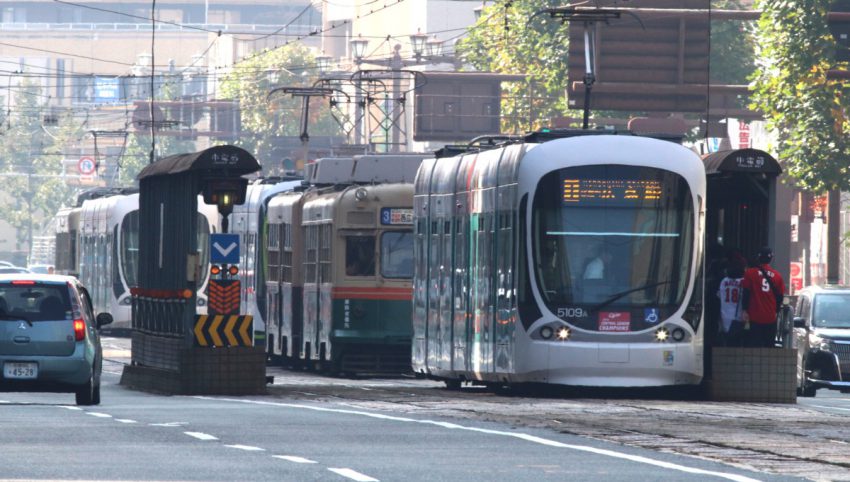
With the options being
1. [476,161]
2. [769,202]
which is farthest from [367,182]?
[769,202]

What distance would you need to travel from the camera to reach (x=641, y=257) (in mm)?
26672

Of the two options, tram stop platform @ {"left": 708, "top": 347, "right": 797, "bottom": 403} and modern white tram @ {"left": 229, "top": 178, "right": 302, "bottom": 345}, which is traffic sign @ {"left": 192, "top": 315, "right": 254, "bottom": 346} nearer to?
tram stop platform @ {"left": 708, "top": 347, "right": 797, "bottom": 403}

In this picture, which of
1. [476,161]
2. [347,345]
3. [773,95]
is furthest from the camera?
[773,95]

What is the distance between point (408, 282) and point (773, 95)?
11056 mm

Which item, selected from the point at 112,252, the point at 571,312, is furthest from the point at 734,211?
the point at 112,252

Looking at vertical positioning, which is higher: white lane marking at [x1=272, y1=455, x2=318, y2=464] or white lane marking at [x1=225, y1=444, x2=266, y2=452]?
white lane marking at [x1=272, y1=455, x2=318, y2=464]

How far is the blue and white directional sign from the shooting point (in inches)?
1154

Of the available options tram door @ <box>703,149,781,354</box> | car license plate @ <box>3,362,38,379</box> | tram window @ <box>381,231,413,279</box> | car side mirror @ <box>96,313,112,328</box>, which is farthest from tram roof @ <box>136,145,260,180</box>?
tram window @ <box>381,231,413,279</box>

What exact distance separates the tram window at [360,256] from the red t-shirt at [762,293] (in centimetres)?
1127

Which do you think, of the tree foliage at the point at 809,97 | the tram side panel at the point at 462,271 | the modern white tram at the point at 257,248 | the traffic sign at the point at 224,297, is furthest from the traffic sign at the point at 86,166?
the tram side panel at the point at 462,271

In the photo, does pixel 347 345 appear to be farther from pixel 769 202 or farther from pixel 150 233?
pixel 769 202

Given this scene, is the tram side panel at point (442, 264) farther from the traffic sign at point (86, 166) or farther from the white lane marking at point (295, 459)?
the traffic sign at point (86, 166)

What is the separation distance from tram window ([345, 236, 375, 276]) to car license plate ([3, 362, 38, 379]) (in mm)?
12056

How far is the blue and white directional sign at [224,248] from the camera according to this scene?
2931cm
